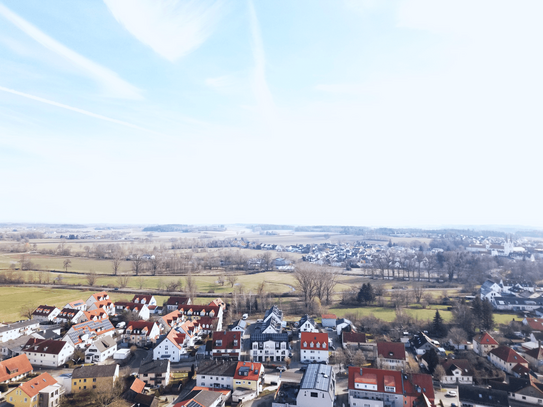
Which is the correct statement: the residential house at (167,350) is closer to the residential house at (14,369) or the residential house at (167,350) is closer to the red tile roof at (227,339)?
the red tile roof at (227,339)

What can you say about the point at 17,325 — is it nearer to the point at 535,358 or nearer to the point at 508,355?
the point at 508,355

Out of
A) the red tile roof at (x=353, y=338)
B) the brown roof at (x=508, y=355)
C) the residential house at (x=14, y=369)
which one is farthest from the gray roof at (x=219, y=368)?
the brown roof at (x=508, y=355)

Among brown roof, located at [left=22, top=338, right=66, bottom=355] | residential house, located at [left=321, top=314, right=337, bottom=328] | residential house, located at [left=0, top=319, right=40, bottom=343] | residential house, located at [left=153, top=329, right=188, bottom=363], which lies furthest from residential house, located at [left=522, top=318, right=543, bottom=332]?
residential house, located at [left=0, top=319, right=40, bottom=343]

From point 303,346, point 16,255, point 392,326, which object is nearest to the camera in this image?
point 303,346

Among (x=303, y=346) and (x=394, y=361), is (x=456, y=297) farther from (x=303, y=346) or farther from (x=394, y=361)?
(x=303, y=346)

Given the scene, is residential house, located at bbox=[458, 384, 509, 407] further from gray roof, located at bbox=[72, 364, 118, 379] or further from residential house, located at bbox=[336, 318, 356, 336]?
gray roof, located at bbox=[72, 364, 118, 379]

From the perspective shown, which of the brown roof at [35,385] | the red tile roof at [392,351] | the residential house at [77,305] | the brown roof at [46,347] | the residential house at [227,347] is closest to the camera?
the brown roof at [35,385]

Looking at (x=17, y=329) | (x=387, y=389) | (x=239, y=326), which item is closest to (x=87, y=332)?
(x=17, y=329)

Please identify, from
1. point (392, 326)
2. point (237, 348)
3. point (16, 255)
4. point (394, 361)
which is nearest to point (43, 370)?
point (237, 348)
